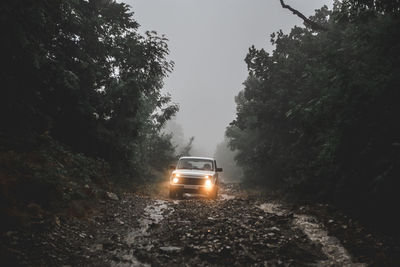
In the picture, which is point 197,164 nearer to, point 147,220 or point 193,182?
point 193,182

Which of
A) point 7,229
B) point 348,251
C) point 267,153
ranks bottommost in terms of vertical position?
point 348,251

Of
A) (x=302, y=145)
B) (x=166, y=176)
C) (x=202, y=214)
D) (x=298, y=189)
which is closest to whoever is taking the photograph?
(x=202, y=214)

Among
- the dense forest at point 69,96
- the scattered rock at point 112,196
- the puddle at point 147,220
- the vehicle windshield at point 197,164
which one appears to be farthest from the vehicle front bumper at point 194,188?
the scattered rock at point 112,196

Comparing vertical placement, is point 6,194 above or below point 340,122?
below

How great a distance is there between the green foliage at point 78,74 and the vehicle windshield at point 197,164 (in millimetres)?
3131

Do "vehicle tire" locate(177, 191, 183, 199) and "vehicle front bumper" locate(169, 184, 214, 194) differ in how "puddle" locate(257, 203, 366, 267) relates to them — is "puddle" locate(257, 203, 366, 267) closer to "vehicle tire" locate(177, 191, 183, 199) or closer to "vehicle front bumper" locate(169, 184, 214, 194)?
"vehicle front bumper" locate(169, 184, 214, 194)

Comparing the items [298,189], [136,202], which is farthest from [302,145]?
[136,202]

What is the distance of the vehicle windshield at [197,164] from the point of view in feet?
51.6

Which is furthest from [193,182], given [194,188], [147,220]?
[147,220]

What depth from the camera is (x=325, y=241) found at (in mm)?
7547

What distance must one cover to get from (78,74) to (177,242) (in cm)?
1050

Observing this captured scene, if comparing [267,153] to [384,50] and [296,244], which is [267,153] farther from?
[296,244]

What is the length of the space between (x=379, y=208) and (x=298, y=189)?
730cm

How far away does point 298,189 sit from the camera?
50.9ft
